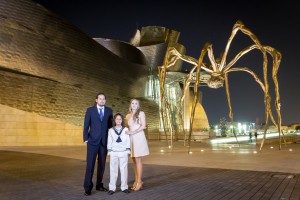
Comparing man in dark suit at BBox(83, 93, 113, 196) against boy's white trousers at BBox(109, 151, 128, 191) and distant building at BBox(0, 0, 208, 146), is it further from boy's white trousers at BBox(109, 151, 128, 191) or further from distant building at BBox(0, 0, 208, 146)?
distant building at BBox(0, 0, 208, 146)

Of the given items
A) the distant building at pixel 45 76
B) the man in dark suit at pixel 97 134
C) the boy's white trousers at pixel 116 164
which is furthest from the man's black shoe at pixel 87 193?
Answer: the distant building at pixel 45 76

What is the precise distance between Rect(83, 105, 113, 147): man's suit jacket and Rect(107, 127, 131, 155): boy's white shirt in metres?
0.15

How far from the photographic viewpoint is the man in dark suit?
17.5 feet

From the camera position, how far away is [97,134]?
5.38m

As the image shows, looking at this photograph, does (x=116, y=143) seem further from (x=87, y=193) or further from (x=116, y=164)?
(x=87, y=193)

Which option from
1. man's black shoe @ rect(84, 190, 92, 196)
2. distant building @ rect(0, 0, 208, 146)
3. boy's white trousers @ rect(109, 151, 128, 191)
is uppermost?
distant building @ rect(0, 0, 208, 146)

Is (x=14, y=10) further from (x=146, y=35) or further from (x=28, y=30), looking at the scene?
(x=146, y=35)

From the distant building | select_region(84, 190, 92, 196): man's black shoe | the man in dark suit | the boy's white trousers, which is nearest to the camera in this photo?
select_region(84, 190, 92, 196): man's black shoe

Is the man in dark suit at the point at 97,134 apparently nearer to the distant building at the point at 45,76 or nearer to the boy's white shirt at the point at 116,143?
the boy's white shirt at the point at 116,143

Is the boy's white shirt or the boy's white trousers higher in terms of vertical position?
the boy's white shirt

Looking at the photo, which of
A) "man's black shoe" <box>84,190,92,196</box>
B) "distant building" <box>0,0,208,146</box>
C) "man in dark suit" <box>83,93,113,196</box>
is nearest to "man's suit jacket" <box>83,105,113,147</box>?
"man in dark suit" <box>83,93,113,196</box>

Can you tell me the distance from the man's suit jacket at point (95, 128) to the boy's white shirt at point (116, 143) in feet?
0.50

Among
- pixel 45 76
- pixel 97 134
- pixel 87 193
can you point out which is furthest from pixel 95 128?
pixel 45 76

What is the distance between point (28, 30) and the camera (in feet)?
63.2
